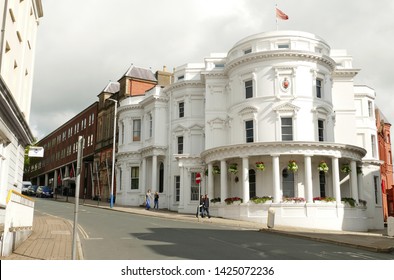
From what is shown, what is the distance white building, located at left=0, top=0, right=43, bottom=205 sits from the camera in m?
14.2

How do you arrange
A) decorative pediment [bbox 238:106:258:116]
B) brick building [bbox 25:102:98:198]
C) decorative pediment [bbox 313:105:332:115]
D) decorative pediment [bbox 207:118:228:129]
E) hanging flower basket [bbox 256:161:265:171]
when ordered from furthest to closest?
brick building [bbox 25:102:98:198] → decorative pediment [bbox 207:118:228:129] → decorative pediment [bbox 238:106:258:116] → decorative pediment [bbox 313:105:332:115] → hanging flower basket [bbox 256:161:265:171]

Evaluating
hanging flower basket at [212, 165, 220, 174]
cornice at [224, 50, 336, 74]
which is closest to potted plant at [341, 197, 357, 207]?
hanging flower basket at [212, 165, 220, 174]

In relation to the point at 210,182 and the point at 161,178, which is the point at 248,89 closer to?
the point at 210,182

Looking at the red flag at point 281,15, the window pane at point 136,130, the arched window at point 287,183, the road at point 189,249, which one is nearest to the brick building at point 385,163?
the arched window at point 287,183

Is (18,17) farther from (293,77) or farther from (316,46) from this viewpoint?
(316,46)

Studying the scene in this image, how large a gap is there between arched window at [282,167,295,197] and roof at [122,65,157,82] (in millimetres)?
24964

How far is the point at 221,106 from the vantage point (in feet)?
115

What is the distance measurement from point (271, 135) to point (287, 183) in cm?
370

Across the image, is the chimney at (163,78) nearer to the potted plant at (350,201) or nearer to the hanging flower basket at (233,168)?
the hanging flower basket at (233,168)

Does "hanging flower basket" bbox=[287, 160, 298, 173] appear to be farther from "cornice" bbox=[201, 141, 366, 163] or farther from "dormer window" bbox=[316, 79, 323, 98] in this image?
"dormer window" bbox=[316, 79, 323, 98]

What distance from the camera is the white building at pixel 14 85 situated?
1424 cm

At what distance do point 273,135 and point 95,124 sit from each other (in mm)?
32749

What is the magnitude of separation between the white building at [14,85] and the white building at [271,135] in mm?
13201

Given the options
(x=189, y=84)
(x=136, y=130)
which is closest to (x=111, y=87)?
(x=136, y=130)
